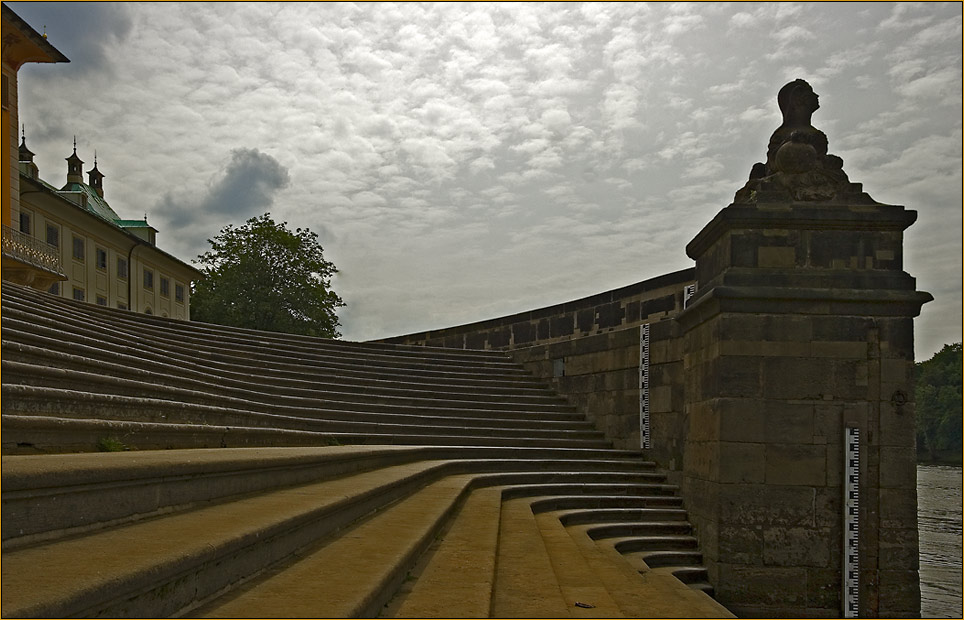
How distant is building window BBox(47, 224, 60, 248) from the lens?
33497 millimetres

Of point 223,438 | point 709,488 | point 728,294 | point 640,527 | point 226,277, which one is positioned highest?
point 226,277

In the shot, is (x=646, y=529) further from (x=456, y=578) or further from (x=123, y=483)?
(x=123, y=483)

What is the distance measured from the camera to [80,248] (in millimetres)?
36219

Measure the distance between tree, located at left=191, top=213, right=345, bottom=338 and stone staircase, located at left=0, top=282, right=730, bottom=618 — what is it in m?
18.6

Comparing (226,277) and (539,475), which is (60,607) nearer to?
(539,475)

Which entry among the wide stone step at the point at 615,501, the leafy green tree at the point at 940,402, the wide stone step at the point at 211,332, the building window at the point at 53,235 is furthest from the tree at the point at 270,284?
the leafy green tree at the point at 940,402

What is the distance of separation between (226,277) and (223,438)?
27.4 meters

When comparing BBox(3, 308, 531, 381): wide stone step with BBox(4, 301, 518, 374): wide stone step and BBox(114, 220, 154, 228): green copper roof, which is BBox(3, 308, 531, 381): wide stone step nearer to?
BBox(4, 301, 518, 374): wide stone step

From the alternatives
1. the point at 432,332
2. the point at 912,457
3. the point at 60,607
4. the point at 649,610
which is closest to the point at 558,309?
the point at 432,332

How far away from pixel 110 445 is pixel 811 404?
6538mm

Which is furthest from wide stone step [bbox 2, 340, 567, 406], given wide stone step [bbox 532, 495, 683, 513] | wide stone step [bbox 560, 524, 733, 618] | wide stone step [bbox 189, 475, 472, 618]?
wide stone step [bbox 560, 524, 733, 618]

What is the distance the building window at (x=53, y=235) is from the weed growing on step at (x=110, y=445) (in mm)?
32363

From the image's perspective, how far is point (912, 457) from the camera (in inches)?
317

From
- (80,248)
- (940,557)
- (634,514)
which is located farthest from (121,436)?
(80,248)
